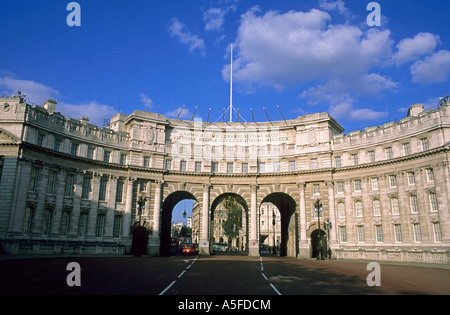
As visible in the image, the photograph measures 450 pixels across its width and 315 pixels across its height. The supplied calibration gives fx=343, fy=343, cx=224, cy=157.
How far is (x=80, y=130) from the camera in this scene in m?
45.3

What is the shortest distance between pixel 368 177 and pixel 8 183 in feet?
142

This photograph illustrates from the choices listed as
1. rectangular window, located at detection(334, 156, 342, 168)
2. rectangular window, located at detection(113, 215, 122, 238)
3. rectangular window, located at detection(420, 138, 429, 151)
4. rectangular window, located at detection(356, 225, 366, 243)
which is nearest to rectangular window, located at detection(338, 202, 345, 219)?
rectangular window, located at detection(356, 225, 366, 243)

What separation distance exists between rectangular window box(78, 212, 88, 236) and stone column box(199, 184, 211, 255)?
1587 centimetres

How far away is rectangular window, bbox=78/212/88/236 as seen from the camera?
43719 millimetres

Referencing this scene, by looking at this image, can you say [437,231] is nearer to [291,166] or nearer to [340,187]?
[340,187]

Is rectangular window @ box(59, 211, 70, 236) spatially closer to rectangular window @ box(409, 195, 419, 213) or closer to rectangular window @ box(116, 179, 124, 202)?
rectangular window @ box(116, 179, 124, 202)

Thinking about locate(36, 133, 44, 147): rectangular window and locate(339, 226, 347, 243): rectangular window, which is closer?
locate(36, 133, 44, 147): rectangular window

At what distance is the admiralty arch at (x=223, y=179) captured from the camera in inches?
1512

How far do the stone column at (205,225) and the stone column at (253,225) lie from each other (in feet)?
21.0

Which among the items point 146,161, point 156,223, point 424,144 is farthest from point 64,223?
point 424,144

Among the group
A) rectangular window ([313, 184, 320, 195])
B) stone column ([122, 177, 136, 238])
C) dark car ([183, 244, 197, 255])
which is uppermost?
rectangular window ([313, 184, 320, 195])

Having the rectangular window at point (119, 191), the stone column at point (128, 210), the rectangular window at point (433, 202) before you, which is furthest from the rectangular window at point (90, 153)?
the rectangular window at point (433, 202)
